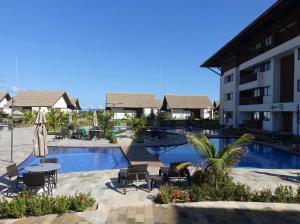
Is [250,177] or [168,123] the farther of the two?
[168,123]

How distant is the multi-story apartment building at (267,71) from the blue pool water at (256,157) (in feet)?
13.0

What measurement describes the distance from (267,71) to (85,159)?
76.2 feet

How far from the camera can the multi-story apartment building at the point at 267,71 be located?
2742cm

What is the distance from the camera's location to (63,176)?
12.8 meters

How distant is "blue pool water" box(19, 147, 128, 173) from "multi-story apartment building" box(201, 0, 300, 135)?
1557 cm

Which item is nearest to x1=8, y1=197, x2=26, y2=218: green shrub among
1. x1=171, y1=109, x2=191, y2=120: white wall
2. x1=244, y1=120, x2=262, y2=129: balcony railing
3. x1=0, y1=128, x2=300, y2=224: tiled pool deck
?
x1=0, y1=128, x2=300, y2=224: tiled pool deck

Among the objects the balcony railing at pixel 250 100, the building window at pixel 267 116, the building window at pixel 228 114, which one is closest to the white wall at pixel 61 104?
the building window at pixel 228 114

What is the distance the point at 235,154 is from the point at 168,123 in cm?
4187

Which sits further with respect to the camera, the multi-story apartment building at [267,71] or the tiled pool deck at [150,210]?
the multi-story apartment building at [267,71]

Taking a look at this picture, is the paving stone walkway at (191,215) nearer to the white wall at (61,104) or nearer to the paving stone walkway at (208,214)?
the paving stone walkway at (208,214)

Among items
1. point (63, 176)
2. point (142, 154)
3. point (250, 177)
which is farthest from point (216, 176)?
point (142, 154)

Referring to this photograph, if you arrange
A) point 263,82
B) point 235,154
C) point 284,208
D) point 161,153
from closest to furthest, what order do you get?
point 284,208 → point 235,154 → point 161,153 → point 263,82

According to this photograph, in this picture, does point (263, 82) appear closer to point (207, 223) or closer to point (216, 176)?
point (216, 176)

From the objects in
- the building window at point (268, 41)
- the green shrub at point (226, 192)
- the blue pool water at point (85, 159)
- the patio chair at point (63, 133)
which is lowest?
the blue pool water at point (85, 159)
